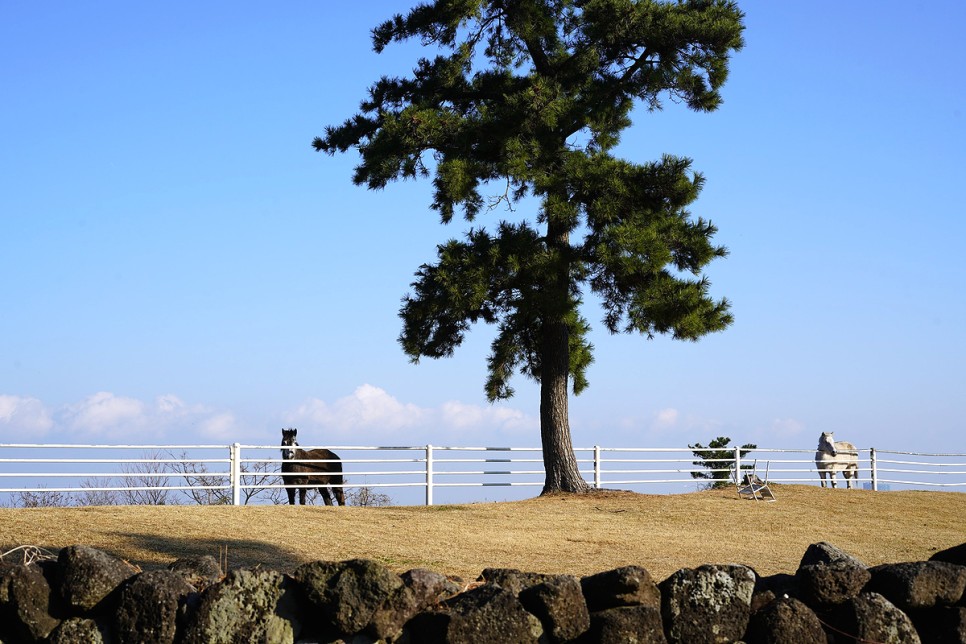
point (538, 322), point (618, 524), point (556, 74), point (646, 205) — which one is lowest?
point (618, 524)

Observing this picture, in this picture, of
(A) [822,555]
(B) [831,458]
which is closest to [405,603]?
(A) [822,555]

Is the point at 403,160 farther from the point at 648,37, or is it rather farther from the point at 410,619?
the point at 410,619

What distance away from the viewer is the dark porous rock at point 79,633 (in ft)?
18.1

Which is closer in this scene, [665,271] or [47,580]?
[47,580]

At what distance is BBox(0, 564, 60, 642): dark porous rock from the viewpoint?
563 centimetres

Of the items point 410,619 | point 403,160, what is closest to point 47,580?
point 410,619

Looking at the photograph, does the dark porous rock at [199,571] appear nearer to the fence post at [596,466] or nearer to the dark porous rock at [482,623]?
the dark porous rock at [482,623]

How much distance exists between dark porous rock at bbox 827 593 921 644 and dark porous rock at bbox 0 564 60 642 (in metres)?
4.66

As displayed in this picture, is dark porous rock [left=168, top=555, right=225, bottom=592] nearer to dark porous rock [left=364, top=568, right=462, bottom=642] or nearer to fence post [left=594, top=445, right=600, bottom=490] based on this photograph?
dark porous rock [left=364, top=568, right=462, bottom=642]

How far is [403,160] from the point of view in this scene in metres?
19.7

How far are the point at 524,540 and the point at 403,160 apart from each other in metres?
8.94

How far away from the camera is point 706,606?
583 cm

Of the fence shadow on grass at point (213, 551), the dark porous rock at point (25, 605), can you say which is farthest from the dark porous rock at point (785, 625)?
the fence shadow on grass at point (213, 551)

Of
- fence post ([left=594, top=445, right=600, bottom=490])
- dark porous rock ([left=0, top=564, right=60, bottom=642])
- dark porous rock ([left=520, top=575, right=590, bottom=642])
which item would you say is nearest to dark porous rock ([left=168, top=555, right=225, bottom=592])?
dark porous rock ([left=0, top=564, right=60, bottom=642])
